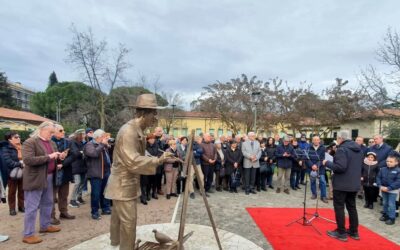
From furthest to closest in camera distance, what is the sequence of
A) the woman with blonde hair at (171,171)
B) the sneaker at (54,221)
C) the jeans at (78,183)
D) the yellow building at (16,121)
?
the yellow building at (16,121) < the woman with blonde hair at (171,171) < the jeans at (78,183) < the sneaker at (54,221)

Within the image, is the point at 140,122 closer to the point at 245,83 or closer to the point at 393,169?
the point at 393,169

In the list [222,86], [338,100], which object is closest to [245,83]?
[222,86]

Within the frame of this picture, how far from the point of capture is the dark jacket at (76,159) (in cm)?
580

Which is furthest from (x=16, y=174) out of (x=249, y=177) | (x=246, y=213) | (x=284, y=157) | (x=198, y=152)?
(x=284, y=157)

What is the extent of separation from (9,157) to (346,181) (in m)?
6.60

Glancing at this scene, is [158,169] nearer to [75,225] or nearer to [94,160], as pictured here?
[94,160]

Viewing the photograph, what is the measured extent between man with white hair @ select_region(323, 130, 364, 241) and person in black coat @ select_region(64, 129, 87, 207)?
16.7 feet

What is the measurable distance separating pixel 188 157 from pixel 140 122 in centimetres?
75

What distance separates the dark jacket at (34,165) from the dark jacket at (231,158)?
5.41 m

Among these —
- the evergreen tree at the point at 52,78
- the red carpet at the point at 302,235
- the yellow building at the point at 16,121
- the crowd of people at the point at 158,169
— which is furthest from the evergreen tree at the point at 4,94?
the red carpet at the point at 302,235

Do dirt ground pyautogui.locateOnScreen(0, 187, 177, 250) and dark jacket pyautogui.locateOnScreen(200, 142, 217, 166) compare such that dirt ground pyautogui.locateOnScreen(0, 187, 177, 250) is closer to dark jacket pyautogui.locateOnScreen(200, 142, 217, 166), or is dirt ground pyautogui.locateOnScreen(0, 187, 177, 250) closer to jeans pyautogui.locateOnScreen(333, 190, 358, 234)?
dark jacket pyautogui.locateOnScreen(200, 142, 217, 166)

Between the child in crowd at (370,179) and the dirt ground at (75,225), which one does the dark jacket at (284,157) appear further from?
the dirt ground at (75,225)

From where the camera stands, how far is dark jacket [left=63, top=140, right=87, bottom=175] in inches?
228

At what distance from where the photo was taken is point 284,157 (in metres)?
8.73
